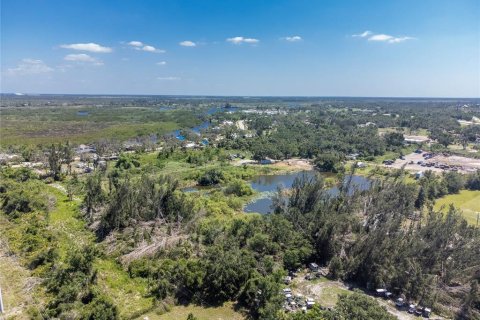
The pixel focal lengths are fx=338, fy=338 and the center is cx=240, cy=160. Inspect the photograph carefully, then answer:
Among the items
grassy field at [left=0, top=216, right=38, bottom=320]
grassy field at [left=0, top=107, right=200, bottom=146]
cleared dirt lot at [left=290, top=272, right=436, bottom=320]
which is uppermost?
grassy field at [left=0, top=107, right=200, bottom=146]

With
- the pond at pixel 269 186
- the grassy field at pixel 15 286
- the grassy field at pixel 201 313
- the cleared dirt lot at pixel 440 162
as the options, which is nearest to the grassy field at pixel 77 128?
the pond at pixel 269 186

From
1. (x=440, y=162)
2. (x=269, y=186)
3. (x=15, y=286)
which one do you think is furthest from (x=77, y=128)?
(x=440, y=162)

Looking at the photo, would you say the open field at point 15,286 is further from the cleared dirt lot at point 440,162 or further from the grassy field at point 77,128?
the grassy field at point 77,128

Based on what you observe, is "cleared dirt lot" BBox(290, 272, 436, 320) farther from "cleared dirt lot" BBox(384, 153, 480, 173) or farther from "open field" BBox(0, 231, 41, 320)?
"cleared dirt lot" BBox(384, 153, 480, 173)

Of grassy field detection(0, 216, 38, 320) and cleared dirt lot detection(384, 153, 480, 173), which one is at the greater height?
cleared dirt lot detection(384, 153, 480, 173)

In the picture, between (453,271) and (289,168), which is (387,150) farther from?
(453,271)

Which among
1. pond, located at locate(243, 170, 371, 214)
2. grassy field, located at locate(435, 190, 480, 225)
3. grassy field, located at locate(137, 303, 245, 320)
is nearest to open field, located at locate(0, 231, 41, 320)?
grassy field, located at locate(137, 303, 245, 320)

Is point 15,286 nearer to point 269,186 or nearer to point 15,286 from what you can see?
point 15,286
